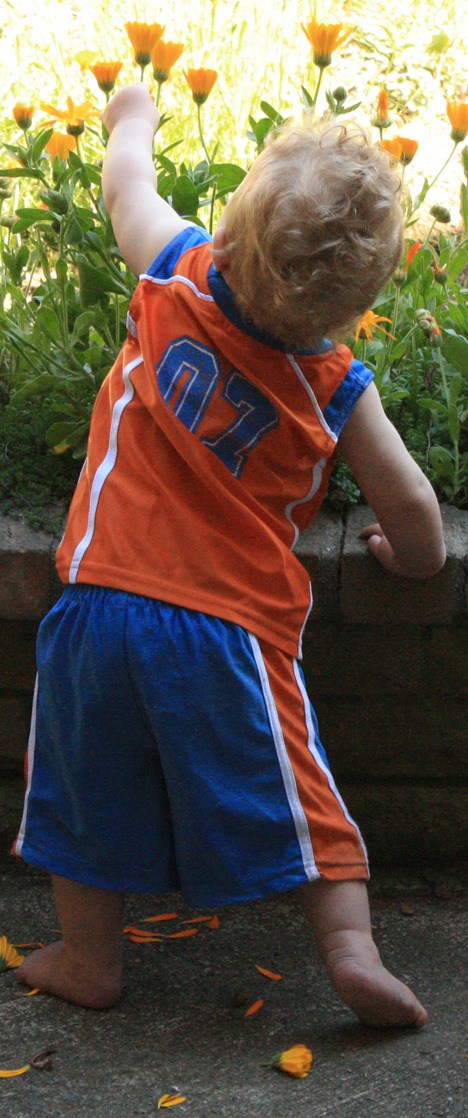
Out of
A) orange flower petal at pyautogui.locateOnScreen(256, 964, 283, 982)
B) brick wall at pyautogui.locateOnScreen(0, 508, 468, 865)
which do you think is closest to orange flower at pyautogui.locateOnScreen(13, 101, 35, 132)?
brick wall at pyautogui.locateOnScreen(0, 508, 468, 865)

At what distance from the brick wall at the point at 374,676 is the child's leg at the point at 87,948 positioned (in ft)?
1.28

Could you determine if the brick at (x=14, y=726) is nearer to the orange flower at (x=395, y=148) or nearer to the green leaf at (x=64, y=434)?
the green leaf at (x=64, y=434)

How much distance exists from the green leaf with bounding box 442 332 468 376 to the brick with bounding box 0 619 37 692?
791mm

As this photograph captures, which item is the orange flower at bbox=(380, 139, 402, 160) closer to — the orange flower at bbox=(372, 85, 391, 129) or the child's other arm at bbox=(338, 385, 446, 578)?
the orange flower at bbox=(372, 85, 391, 129)

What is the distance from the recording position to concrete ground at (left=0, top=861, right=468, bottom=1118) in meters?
1.45

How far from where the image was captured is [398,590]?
1.75 metres

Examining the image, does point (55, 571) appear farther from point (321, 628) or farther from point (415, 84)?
point (415, 84)

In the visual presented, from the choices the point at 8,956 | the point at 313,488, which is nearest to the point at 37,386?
the point at 313,488

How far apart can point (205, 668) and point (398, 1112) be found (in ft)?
1.92

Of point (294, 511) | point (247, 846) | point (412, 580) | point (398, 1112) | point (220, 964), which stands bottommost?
point (220, 964)

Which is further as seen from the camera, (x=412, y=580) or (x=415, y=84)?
(x=415, y=84)

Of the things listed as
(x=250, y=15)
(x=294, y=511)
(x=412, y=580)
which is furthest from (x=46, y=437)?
(x=250, y=15)

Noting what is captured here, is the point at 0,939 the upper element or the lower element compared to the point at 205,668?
lower

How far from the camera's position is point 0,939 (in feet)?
5.89
